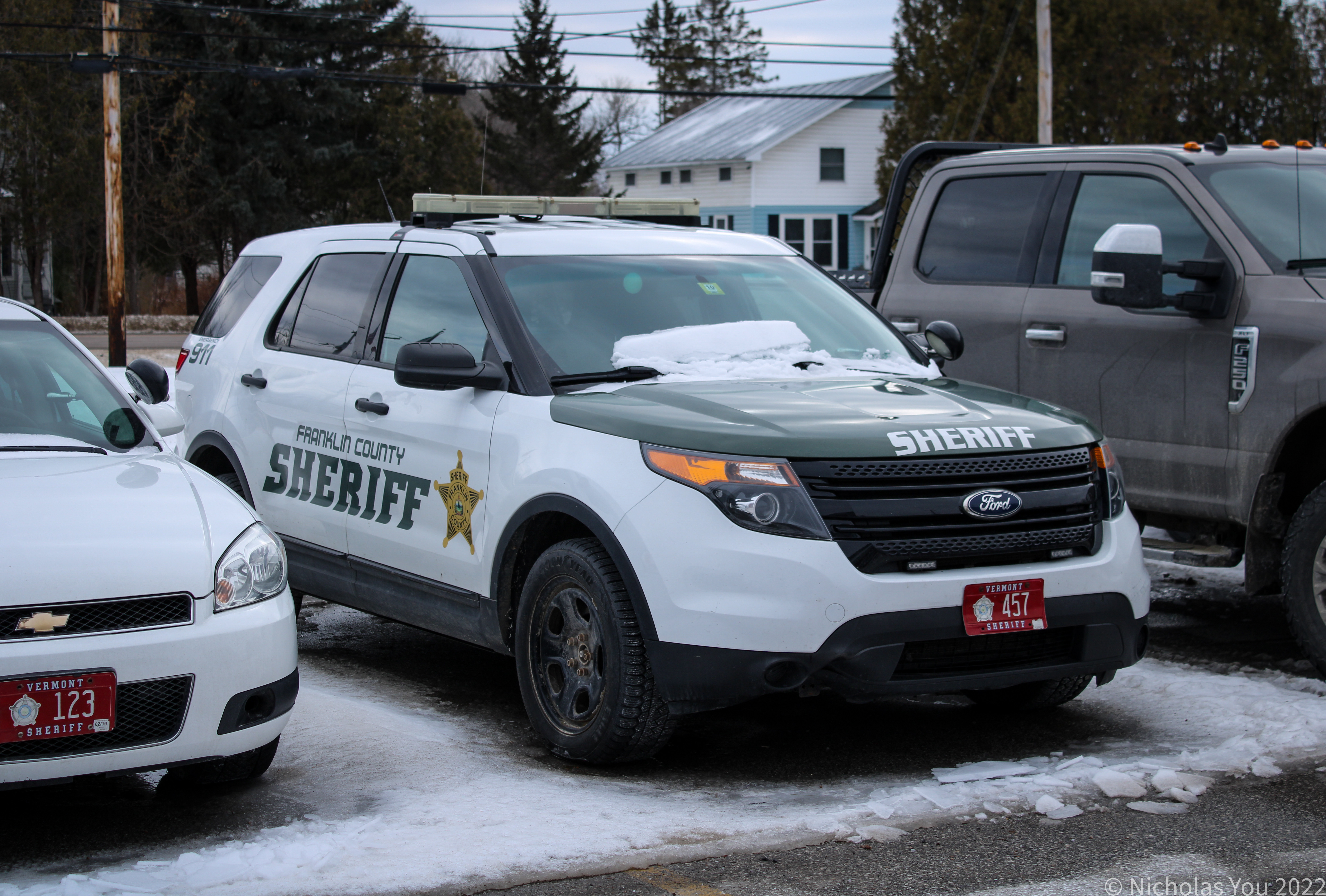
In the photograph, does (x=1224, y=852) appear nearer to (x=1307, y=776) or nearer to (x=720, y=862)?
(x=1307, y=776)

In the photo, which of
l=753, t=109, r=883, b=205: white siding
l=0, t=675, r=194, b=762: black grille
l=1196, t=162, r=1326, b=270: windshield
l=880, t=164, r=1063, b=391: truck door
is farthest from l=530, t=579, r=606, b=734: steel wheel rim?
l=753, t=109, r=883, b=205: white siding

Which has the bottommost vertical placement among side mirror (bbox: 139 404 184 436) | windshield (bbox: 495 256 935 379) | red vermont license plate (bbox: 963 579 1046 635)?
red vermont license plate (bbox: 963 579 1046 635)

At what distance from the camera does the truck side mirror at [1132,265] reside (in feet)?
20.5

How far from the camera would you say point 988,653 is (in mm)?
4805

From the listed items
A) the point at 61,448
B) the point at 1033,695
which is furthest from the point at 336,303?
the point at 1033,695

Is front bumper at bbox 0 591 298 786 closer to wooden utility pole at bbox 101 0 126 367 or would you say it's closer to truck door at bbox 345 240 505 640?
truck door at bbox 345 240 505 640

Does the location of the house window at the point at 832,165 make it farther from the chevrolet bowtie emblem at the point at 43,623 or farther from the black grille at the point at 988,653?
the chevrolet bowtie emblem at the point at 43,623

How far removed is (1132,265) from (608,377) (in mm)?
2455

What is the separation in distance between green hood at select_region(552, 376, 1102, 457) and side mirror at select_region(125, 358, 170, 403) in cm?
181

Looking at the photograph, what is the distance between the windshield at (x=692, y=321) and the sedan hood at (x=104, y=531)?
4.75 feet

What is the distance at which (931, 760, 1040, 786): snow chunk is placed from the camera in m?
4.75

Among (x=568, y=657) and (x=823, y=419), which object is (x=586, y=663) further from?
(x=823, y=419)

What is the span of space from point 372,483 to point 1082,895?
130 inches

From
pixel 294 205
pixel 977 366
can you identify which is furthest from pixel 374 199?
pixel 977 366
